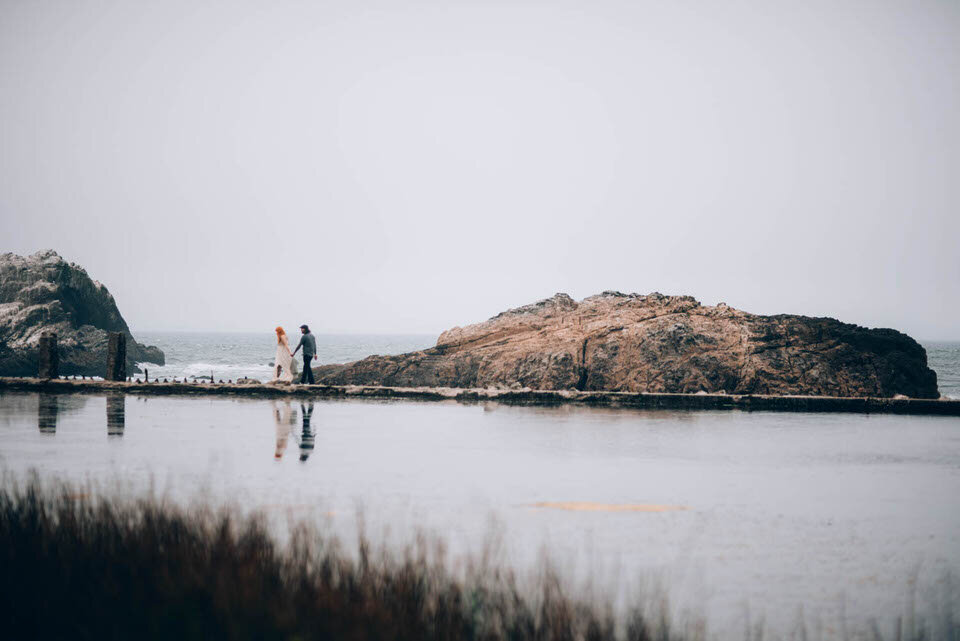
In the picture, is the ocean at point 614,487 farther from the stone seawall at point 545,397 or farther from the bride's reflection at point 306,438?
the stone seawall at point 545,397

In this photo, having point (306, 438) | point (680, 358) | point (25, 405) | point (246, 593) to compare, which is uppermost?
point (680, 358)

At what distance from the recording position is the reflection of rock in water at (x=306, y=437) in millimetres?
13055

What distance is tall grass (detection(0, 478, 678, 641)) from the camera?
5.10m

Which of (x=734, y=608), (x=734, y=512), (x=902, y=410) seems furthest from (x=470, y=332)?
(x=734, y=608)

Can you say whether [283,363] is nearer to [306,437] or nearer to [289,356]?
[289,356]

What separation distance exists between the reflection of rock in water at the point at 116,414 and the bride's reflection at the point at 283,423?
278 cm

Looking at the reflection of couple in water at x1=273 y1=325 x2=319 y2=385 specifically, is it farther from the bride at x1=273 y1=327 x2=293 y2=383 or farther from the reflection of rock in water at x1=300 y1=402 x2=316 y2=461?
the reflection of rock in water at x1=300 y1=402 x2=316 y2=461

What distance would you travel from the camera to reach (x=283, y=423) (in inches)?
686

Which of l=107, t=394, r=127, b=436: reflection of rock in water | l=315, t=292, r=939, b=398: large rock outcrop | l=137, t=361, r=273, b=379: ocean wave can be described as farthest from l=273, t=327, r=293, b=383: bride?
l=137, t=361, r=273, b=379: ocean wave

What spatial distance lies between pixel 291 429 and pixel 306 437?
1.33 meters

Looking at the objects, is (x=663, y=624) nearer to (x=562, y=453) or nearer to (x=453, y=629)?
(x=453, y=629)

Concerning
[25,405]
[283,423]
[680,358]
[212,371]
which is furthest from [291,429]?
[212,371]

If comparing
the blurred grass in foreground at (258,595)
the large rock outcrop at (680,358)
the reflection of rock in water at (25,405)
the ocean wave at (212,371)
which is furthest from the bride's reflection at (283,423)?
the ocean wave at (212,371)

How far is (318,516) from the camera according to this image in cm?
859
